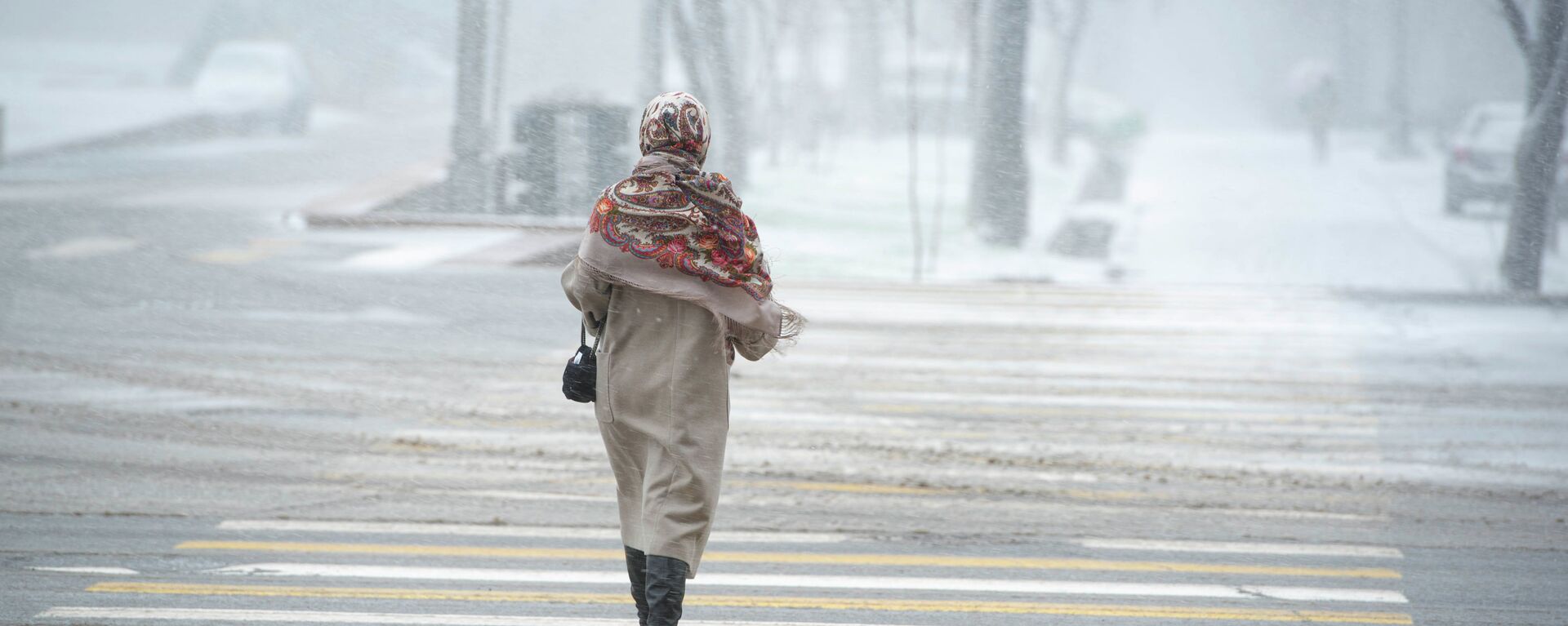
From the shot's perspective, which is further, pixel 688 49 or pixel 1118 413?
pixel 688 49

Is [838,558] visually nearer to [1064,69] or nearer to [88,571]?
[88,571]

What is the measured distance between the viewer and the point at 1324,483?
6.93 metres

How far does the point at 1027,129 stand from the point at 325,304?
6.93 meters

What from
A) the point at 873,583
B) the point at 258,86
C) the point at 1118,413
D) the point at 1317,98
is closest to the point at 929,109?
the point at 1317,98

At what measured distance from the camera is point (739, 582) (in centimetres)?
519

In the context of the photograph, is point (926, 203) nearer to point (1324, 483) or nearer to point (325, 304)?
point (325, 304)

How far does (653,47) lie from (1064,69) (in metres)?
4.36

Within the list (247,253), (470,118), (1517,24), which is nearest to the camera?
(1517,24)

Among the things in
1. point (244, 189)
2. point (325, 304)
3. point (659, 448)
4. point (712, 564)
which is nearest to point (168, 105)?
point (244, 189)

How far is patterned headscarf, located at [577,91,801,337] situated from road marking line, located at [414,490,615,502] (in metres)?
2.66

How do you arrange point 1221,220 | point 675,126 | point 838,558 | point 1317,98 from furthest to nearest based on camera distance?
point 1221,220, point 1317,98, point 838,558, point 675,126

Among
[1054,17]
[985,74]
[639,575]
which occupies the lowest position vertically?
[639,575]

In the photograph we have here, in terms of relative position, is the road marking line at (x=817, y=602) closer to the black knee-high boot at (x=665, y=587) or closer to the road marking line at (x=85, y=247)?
the black knee-high boot at (x=665, y=587)

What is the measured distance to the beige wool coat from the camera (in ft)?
12.7
